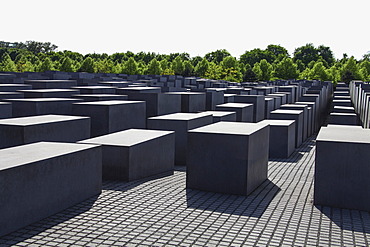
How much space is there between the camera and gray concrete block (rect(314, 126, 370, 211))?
798 cm

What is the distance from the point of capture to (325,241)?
6.36 meters

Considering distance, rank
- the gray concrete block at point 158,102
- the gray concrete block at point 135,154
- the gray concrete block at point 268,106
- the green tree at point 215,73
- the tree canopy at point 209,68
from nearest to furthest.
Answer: the gray concrete block at point 135,154, the gray concrete block at point 158,102, the gray concrete block at point 268,106, the tree canopy at point 209,68, the green tree at point 215,73

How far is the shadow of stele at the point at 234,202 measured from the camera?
7.77 metres

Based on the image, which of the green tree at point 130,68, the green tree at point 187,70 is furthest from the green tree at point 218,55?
the green tree at point 130,68

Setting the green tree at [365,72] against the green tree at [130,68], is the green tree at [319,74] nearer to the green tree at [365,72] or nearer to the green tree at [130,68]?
the green tree at [365,72]

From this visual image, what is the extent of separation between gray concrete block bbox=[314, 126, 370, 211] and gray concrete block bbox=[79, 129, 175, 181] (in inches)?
154

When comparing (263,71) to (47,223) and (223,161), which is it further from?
(47,223)

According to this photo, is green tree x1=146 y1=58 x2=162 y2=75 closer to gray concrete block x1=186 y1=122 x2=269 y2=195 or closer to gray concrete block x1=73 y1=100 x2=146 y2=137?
gray concrete block x1=73 y1=100 x2=146 y2=137

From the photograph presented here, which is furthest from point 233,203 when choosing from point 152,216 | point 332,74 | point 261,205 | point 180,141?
point 332,74

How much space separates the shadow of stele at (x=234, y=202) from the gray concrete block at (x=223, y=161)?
0.62 feet

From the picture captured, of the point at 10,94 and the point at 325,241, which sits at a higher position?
the point at 10,94

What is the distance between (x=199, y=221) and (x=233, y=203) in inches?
54.5

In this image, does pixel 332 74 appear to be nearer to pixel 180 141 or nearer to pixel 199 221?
pixel 180 141

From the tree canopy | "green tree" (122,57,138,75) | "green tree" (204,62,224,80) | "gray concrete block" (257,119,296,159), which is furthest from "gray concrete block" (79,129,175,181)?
"green tree" (204,62,224,80)
